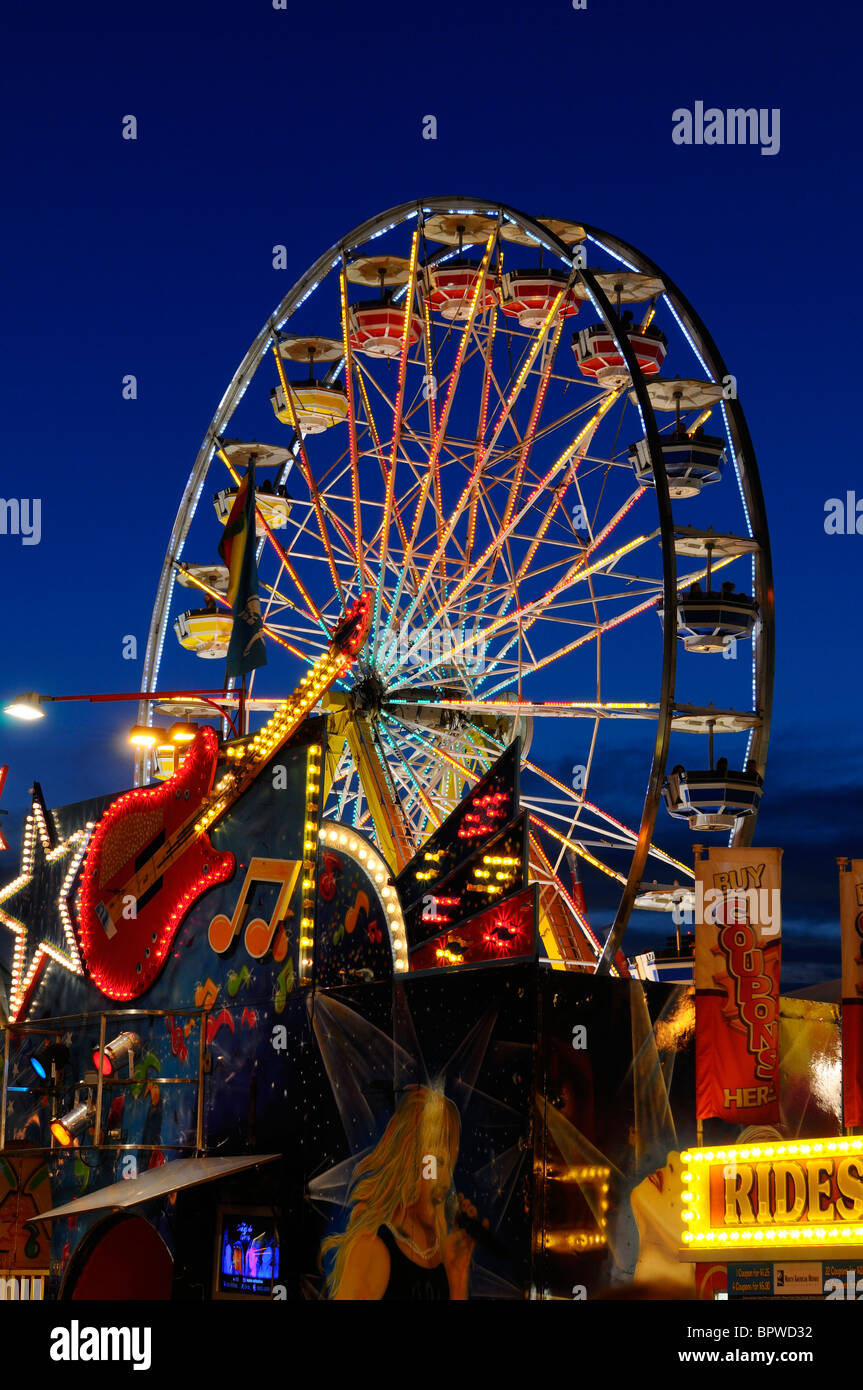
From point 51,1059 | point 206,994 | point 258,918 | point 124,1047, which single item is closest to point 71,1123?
point 124,1047

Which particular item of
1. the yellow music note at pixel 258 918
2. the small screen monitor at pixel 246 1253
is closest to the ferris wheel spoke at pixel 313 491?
the yellow music note at pixel 258 918

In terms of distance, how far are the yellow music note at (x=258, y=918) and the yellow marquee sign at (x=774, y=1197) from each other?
4.67 metres

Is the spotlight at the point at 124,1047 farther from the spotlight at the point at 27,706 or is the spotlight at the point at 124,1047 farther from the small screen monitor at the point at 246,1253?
the spotlight at the point at 27,706

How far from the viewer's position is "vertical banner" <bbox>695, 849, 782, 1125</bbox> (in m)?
14.1

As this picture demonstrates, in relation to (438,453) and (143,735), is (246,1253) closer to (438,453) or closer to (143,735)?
(143,735)

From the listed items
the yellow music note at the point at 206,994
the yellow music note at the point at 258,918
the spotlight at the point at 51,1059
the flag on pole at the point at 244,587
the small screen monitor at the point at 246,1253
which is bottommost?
the small screen monitor at the point at 246,1253

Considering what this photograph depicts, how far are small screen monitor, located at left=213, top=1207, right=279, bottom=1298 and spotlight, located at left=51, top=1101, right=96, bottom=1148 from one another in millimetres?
2119

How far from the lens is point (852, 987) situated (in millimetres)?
13078

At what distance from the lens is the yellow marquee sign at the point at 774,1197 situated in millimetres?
11500

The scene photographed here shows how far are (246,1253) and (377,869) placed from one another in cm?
363

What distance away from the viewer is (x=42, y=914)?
20109mm

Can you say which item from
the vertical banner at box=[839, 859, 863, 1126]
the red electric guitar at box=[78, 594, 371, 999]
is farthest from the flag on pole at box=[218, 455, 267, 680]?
the vertical banner at box=[839, 859, 863, 1126]

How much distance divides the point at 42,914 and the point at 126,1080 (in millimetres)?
3443

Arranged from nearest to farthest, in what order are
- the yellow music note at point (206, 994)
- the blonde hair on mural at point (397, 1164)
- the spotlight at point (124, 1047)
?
the blonde hair on mural at point (397, 1164), the yellow music note at point (206, 994), the spotlight at point (124, 1047)
